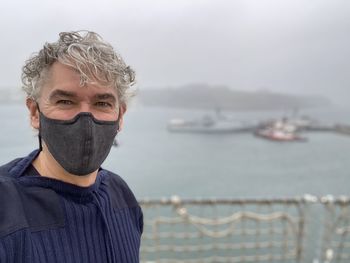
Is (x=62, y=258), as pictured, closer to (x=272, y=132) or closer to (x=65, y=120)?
(x=65, y=120)

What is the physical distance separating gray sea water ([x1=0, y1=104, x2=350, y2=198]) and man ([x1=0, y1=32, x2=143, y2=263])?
263 inches

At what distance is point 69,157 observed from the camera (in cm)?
76

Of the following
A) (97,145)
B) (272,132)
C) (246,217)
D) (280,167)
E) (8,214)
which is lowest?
(280,167)

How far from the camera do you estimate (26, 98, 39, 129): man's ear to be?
79cm

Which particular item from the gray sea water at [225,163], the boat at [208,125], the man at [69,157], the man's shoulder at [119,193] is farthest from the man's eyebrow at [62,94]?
the boat at [208,125]

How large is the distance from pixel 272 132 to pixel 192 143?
5.22 meters

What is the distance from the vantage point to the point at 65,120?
0.75 metres

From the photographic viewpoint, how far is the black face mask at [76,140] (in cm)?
75

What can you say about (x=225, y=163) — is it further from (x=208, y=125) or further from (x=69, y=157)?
(x=69, y=157)

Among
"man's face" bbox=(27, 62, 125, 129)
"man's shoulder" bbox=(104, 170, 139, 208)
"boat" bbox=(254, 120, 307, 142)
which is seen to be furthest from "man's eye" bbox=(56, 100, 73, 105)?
"boat" bbox=(254, 120, 307, 142)

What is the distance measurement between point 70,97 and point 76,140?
0.10m

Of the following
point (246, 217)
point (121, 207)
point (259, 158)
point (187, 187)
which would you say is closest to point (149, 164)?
point (187, 187)

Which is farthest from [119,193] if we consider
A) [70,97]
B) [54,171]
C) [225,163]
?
[225,163]

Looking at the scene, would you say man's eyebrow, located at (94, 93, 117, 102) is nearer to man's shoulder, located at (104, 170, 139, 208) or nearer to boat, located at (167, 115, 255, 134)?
man's shoulder, located at (104, 170, 139, 208)
